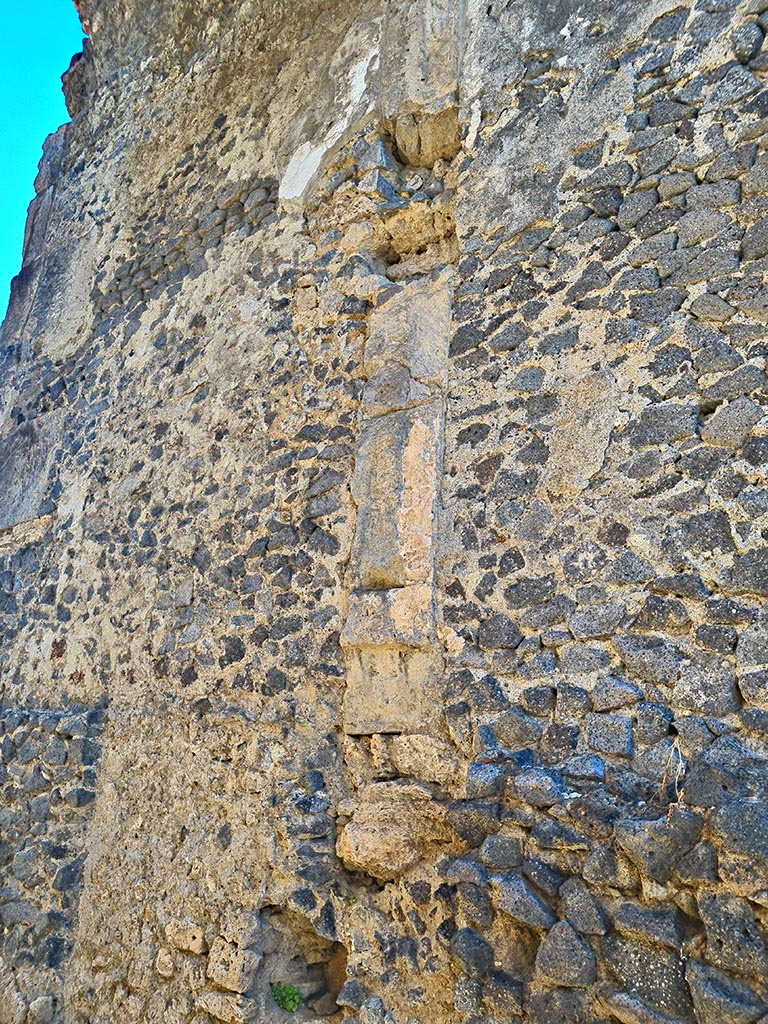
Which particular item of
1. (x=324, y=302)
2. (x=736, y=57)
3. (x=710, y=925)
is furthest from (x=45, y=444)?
(x=710, y=925)

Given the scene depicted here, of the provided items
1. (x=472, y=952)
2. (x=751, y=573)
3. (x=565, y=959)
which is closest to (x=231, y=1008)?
(x=472, y=952)

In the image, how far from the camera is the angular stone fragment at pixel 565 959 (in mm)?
2082

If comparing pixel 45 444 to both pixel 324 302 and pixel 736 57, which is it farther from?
pixel 736 57

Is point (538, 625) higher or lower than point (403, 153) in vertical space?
lower

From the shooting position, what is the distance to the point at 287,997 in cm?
286

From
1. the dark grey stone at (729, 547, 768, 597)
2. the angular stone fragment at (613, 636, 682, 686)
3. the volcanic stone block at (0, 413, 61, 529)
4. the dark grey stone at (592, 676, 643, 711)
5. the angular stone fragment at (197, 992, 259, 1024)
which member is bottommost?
the angular stone fragment at (197, 992, 259, 1024)

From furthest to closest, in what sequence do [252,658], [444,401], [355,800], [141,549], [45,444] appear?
[45,444], [141,549], [252,658], [444,401], [355,800]

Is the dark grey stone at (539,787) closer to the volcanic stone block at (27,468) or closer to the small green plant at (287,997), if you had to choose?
the small green plant at (287,997)

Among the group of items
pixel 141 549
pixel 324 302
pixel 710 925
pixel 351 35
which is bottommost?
pixel 710 925

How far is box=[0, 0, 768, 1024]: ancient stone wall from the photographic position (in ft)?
7.30

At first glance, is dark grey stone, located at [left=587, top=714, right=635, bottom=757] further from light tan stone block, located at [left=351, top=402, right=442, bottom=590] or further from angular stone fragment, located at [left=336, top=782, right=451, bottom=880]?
light tan stone block, located at [left=351, top=402, right=442, bottom=590]

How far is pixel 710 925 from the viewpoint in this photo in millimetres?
1909

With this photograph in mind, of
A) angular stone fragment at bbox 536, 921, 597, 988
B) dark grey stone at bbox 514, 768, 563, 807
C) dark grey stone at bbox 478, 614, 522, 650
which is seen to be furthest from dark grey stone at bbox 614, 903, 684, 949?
dark grey stone at bbox 478, 614, 522, 650

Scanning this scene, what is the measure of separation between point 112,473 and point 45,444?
80 cm
